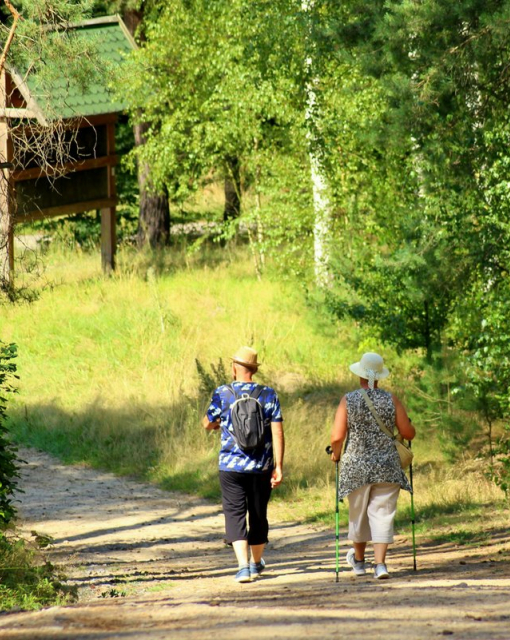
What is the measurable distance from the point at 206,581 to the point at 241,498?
799mm

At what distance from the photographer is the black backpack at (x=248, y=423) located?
7.59 m

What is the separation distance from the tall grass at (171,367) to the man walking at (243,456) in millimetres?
3351

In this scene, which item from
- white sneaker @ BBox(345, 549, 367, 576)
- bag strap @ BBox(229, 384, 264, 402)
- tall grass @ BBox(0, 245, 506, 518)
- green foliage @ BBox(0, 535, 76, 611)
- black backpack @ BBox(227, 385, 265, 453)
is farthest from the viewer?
tall grass @ BBox(0, 245, 506, 518)

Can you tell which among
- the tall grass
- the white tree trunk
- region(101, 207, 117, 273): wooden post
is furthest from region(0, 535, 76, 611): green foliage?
region(101, 207, 117, 273): wooden post

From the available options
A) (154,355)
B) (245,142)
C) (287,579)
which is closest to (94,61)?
(287,579)

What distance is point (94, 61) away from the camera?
30.0ft

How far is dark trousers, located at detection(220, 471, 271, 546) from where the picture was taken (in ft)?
25.4

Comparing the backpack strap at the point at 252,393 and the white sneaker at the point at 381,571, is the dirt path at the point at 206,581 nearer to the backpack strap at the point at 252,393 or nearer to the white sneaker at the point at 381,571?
the white sneaker at the point at 381,571

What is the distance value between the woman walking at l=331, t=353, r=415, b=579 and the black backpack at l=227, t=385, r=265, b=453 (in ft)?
1.76

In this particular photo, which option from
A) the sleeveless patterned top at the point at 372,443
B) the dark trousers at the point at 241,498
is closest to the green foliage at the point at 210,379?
the dark trousers at the point at 241,498

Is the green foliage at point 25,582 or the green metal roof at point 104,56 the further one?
the green metal roof at point 104,56

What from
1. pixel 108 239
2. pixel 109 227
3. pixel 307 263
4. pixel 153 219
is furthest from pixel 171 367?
pixel 153 219

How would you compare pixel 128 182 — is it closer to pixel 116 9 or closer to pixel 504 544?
pixel 116 9

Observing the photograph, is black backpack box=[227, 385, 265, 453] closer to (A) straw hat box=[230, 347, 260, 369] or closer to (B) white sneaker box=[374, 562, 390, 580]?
(A) straw hat box=[230, 347, 260, 369]
